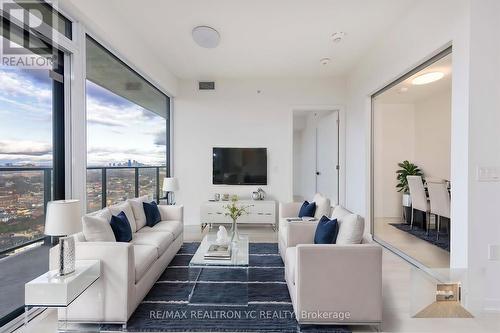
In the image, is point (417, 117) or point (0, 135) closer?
point (0, 135)

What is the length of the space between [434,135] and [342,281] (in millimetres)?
4542

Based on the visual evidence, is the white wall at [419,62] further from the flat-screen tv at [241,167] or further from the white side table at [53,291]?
the white side table at [53,291]

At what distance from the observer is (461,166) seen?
7.70 ft

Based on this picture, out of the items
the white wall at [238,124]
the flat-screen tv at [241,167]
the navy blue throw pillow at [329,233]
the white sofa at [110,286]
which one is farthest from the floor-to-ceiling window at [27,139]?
the flat-screen tv at [241,167]

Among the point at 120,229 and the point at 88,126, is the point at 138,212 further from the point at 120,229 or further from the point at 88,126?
the point at 88,126

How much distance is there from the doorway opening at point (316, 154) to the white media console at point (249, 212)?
1505 millimetres

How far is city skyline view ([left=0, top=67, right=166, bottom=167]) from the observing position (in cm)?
215

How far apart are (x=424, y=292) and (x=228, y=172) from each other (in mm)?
3782

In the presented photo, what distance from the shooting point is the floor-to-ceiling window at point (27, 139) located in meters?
2.09

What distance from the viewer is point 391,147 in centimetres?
573

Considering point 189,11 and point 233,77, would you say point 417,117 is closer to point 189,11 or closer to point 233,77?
point 233,77

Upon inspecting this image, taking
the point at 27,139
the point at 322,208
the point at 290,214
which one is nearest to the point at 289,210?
the point at 290,214

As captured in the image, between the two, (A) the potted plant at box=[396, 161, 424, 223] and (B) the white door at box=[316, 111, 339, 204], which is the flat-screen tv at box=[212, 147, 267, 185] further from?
(A) the potted plant at box=[396, 161, 424, 223]

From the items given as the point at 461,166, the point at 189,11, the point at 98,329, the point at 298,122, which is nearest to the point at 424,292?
the point at 461,166
